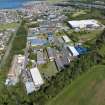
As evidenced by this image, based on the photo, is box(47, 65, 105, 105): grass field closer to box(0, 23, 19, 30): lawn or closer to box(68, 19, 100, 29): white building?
box(68, 19, 100, 29): white building

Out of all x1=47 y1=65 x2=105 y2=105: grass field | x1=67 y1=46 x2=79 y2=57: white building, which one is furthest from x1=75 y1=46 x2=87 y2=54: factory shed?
x1=47 y1=65 x2=105 y2=105: grass field

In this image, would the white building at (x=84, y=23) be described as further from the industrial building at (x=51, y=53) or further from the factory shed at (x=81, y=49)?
the industrial building at (x=51, y=53)

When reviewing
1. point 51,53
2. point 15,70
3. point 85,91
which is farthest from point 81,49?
point 85,91

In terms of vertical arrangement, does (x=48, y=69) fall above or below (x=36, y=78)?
below

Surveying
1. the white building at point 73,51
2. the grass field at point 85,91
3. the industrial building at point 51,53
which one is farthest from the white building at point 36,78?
the white building at point 73,51

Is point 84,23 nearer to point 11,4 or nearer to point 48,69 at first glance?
point 48,69

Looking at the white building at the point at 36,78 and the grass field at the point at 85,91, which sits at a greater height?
the grass field at the point at 85,91
